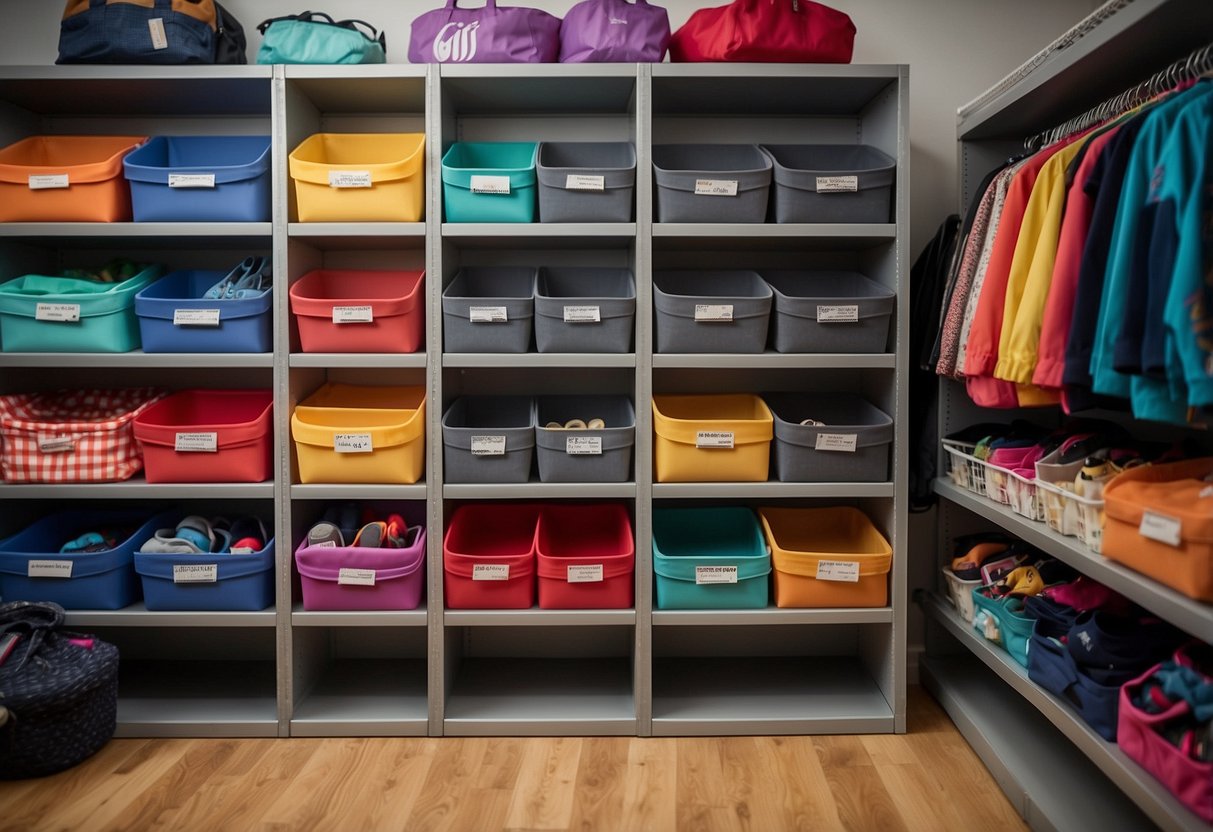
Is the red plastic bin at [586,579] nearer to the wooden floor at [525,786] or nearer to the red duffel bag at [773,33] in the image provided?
the wooden floor at [525,786]

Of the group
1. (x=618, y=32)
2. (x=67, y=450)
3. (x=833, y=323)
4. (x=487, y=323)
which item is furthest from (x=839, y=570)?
(x=67, y=450)

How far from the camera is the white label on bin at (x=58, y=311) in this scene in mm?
2664

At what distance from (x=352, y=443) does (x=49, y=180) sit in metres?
1.29

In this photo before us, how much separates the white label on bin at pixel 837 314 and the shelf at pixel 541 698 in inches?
56.5

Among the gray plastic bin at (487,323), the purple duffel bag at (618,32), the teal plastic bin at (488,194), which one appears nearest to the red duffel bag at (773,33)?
the purple duffel bag at (618,32)

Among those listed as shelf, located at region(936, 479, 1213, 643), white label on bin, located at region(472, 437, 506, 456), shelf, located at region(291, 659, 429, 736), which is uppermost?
white label on bin, located at region(472, 437, 506, 456)

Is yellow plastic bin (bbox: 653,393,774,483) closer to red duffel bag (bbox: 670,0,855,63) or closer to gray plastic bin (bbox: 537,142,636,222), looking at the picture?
gray plastic bin (bbox: 537,142,636,222)

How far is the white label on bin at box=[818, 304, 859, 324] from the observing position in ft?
8.68

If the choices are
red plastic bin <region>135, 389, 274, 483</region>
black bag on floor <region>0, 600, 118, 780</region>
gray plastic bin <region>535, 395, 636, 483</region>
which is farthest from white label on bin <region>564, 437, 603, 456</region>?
black bag on floor <region>0, 600, 118, 780</region>

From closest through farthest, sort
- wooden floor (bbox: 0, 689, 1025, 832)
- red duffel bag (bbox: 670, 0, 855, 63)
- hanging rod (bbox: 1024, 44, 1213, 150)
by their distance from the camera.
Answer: hanging rod (bbox: 1024, 44, 1213, 150)
wooden floor (bbox: 0, 689, 1025, 832)
red duffel bag (bbox: 670, 0, 855, 63)

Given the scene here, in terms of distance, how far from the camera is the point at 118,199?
2730mm

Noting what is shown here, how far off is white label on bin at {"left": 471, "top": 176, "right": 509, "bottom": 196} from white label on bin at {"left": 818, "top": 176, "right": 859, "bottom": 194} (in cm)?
100

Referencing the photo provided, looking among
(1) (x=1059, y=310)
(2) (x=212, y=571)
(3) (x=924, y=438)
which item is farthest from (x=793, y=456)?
(2) (x=212, y=571)

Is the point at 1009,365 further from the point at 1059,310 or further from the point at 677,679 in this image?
the point at 677,679
